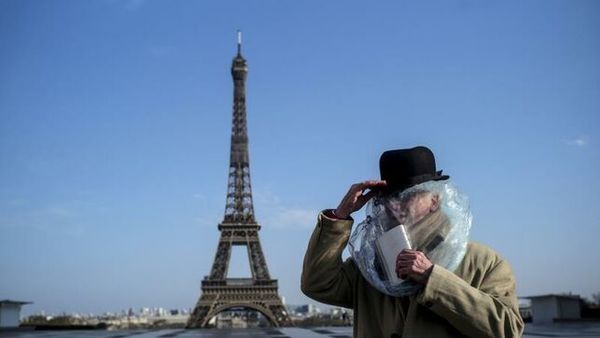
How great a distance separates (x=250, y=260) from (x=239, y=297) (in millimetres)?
2715

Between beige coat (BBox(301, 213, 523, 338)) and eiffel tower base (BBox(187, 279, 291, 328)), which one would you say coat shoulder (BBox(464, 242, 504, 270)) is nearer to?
beige coat (BBox(301, 213, 523, 338))

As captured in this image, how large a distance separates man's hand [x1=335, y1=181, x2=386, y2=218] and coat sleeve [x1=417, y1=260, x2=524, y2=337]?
313 mm

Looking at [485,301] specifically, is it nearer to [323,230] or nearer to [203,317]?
[323,230]

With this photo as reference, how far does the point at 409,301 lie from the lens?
1588 mm

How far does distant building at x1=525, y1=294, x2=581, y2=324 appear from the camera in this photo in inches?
818

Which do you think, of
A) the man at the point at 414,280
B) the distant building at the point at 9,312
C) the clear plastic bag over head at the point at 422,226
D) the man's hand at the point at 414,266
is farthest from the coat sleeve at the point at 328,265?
the distant building at the point at 9,312

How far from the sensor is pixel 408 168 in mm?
1574

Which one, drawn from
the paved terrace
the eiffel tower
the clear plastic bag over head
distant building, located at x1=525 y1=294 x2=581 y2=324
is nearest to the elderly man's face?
the clear plastic bag over head

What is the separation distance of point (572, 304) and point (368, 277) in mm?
21864

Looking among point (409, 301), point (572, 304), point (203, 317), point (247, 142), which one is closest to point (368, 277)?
point (409, 301)

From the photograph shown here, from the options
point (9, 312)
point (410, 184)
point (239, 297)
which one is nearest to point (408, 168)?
point (410, 184)

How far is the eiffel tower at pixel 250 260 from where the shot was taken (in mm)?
41688

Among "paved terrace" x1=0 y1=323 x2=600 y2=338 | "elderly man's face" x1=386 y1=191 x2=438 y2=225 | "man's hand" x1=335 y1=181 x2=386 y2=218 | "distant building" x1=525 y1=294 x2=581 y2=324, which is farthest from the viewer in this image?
"distant building" x1=525 y1=294 x2=581 y2=324

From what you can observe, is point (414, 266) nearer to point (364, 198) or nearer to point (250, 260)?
point (364, 198)
